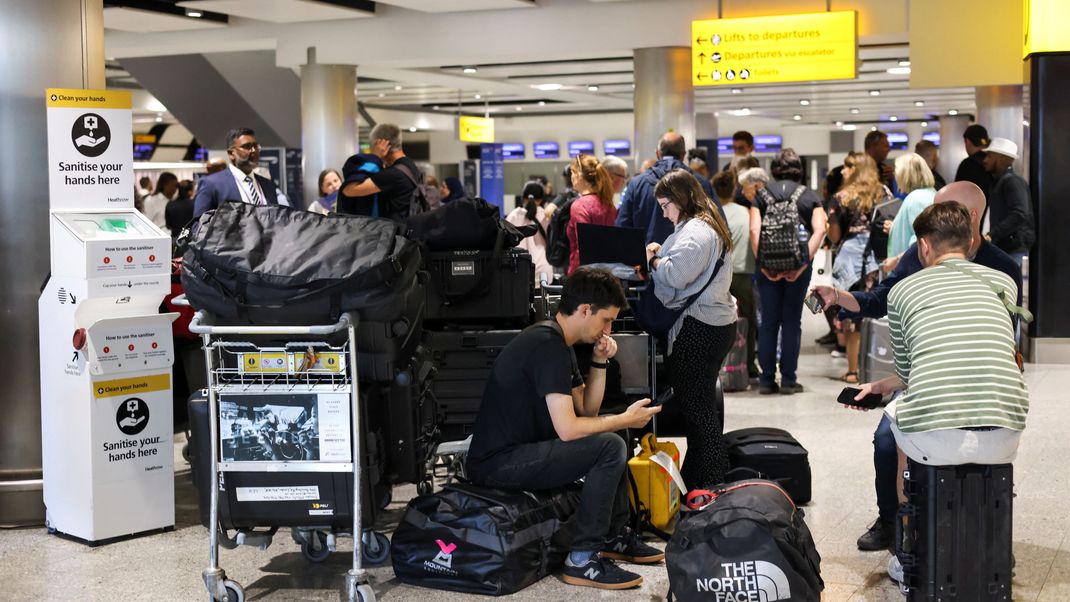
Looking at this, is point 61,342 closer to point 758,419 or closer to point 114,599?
point 114,599

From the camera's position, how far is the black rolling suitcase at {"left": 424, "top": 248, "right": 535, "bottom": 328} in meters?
5.19

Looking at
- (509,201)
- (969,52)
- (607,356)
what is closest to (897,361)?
(607,356)

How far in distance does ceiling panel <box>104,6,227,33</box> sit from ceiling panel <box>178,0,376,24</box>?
472 mm

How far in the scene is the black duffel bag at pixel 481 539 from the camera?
164 inches

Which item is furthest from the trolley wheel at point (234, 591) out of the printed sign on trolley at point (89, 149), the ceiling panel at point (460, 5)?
the ceiling panel at point (460, 5)

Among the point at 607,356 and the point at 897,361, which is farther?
the point at 607,356

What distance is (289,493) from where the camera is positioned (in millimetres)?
4023

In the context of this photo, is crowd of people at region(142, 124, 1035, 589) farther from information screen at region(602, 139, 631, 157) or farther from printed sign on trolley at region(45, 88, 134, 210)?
information screen at region(602, 139, 631, 157)

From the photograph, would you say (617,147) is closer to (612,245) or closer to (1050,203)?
(1050,203)

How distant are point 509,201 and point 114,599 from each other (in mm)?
27445

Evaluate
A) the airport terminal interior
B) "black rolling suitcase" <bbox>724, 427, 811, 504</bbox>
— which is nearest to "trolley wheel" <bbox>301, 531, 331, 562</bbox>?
the airport terminal interior

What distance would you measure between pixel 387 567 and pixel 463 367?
1.09 meters

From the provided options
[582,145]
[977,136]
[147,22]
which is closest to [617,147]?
[582,145]

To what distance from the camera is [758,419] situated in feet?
24.0
